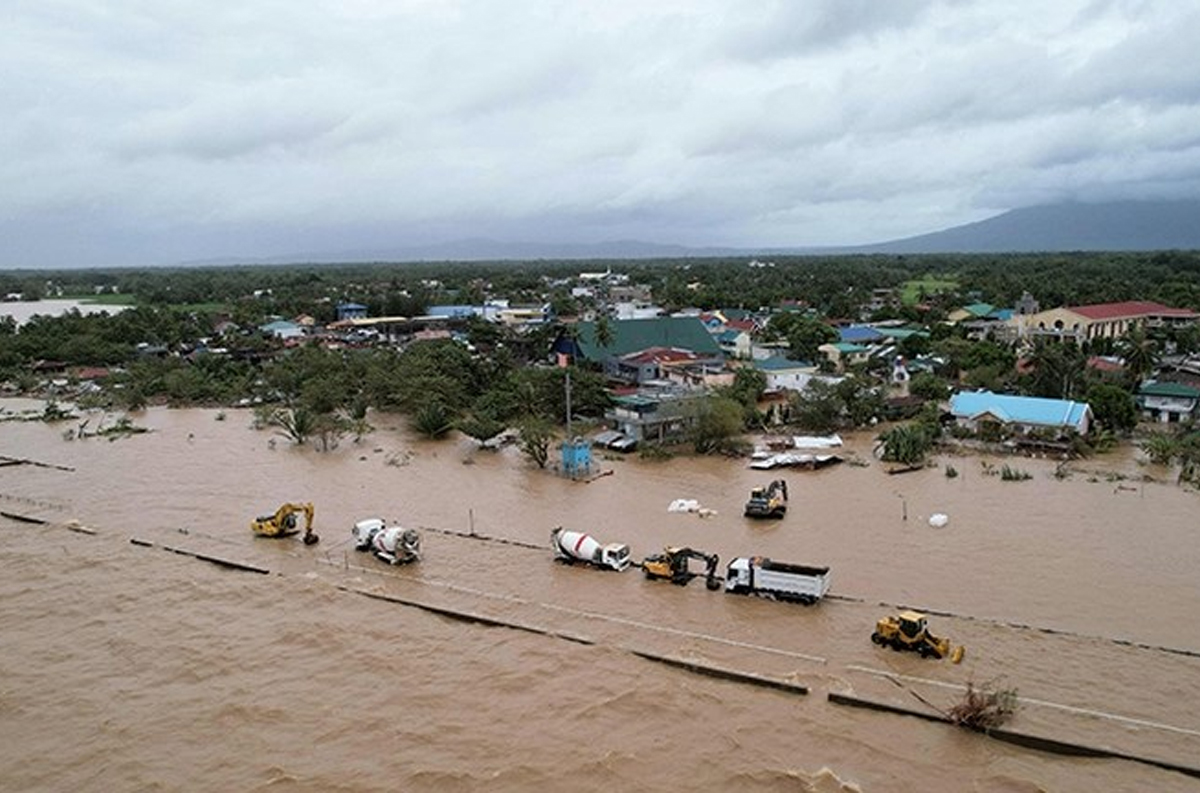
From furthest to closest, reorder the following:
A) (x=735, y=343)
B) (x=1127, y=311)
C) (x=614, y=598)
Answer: (x=1127, y=311), (x=735, y=343), (x=614, y=598)

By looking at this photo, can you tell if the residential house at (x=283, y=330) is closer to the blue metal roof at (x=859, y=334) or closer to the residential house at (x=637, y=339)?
the residential house at (x=637, y=339)

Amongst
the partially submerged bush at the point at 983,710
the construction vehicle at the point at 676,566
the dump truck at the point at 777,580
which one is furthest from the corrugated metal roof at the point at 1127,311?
the partially submerged bush at the point at 983,710

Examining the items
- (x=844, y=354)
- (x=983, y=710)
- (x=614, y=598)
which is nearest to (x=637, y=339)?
(x=844, y=354)

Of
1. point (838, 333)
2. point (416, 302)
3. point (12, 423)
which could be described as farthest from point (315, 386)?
point (416, 302)

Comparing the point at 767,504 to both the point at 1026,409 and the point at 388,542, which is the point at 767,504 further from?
the point at 1026,409

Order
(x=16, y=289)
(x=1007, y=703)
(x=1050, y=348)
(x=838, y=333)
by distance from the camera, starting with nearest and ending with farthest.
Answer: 1. (x=1007, y=703)
2. (x=1050, y=348)
3. (x=838, y=333)
4. (x=16, y=289)

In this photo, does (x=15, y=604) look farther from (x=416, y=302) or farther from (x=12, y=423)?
(x=416, y=302)
